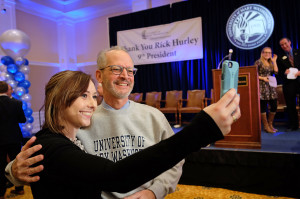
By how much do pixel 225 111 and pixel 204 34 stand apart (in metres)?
7.14

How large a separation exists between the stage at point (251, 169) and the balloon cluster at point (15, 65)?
4551 mm

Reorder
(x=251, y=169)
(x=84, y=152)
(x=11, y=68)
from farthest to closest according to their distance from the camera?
1. (x=11, y=68)
2. (x=251, y=169)
3. (x=84, y=152)

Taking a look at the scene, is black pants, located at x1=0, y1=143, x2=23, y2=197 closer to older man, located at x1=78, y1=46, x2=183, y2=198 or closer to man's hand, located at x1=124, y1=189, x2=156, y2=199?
older man, located at x1=78, y1=46, x2=183, y2=198

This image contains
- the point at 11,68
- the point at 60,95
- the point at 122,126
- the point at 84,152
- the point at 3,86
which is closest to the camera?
the point at 84,152

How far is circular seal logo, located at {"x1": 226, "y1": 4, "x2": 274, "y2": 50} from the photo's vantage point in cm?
612

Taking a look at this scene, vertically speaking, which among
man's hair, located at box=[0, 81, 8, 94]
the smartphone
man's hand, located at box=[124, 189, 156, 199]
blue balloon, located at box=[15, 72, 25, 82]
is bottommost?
man's hand, located at box=[124, 189, 156, 199]

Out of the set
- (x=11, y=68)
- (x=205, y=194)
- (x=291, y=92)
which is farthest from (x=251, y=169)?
(x=11, y=68)

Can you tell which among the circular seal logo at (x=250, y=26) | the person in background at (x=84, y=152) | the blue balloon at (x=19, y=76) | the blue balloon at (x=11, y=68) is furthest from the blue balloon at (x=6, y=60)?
the person in background at (x=84, y=152)

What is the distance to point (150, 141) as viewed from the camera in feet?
4.43

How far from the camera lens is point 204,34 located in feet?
23.8

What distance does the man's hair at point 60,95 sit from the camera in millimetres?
896

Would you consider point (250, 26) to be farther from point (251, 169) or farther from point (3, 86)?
point (3, 86)

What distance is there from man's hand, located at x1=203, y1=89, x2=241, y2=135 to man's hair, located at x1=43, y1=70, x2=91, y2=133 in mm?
542

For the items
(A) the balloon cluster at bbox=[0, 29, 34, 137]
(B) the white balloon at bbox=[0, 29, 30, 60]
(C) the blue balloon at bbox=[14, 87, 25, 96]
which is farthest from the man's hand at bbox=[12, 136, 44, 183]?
(B) the white balloon at bbox=[0, 29, 30, 60]
